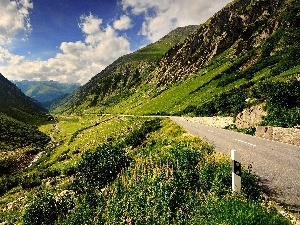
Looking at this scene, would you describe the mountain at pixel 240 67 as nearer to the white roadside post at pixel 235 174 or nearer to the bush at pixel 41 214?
the white roadside post at pixel 235 174

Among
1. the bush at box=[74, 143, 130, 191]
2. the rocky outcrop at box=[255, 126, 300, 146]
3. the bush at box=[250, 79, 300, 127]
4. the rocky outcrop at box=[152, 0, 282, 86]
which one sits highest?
the rocky outcrop at box=[152, 0, 282, 86]

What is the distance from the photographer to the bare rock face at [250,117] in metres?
36.7

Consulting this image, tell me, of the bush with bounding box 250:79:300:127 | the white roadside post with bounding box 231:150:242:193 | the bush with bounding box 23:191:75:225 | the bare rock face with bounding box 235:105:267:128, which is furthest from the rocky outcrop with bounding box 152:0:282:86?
the white roadside post with bounding box 231:150:242:193

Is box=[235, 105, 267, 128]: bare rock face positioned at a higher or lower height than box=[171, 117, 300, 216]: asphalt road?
higher

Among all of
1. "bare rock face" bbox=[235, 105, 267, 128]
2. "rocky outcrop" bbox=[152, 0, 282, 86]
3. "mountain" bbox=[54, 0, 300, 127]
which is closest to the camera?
"bare rock face" bbox=[235, 105, 267, 128]

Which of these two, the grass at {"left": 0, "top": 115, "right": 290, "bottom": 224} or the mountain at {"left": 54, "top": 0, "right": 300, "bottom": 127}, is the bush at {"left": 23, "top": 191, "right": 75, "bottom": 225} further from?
the mountain at {"left": 54, "top": 0, "right": 300, "bottom": 127}

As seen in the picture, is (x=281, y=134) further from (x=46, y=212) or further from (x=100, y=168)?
(x=46, y=212)

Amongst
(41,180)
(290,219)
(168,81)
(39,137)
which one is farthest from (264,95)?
(168,81)

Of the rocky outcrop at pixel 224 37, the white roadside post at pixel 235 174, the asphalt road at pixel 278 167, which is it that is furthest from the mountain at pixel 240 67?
the white roadside post at pixel 235 174

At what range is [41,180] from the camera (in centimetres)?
4847

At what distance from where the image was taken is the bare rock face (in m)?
36.7

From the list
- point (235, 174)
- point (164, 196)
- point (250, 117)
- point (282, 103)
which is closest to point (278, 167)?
point (235, 174)

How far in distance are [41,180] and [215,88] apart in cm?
5491

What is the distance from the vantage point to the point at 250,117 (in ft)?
126
